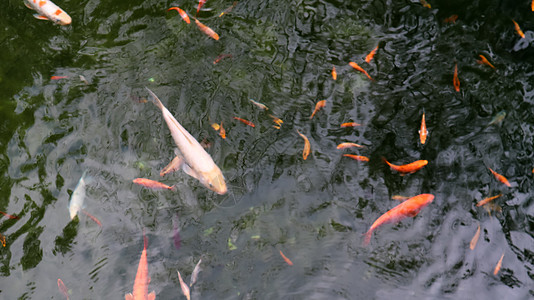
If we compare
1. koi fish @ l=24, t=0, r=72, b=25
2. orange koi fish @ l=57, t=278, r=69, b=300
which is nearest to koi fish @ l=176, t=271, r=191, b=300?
orange koi fish @ l=57, t=278, r=69, b=300

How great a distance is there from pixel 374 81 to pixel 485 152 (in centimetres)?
112

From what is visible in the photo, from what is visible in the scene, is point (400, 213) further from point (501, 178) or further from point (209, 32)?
point (209, 32)

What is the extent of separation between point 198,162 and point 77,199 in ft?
3.49

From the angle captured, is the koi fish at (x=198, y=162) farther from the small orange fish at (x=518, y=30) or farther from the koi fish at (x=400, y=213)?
the small orange fish at (x=518, y=30)

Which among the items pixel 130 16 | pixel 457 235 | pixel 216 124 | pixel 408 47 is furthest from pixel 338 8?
pixel 457 235

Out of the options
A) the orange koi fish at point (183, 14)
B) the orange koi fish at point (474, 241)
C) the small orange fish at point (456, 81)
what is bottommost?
the orange koi fish at point (474, 241)

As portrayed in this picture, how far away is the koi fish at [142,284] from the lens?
2902mm

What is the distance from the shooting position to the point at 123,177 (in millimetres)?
3426

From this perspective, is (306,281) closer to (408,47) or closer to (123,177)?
(123,177)

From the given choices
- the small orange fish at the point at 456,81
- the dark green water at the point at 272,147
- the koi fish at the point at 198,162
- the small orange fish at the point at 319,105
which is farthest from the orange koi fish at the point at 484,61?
the koi fish at the point at 198,162

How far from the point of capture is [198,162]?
10.1 ft

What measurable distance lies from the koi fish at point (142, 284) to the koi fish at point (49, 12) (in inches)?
104

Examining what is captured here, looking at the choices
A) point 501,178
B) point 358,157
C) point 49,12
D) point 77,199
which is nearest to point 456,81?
point 501,178

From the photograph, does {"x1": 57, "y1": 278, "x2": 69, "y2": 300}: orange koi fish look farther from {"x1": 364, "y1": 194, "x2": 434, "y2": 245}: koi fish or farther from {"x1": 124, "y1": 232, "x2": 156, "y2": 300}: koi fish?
{"x1": 364, "y1": 194, "x2": 434, "y2": 245}: koi fish
